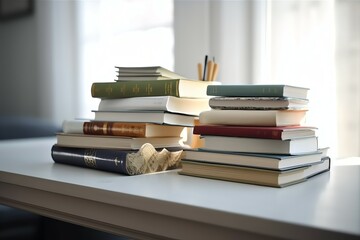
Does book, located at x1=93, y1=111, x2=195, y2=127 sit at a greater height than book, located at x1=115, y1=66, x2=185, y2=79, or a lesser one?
lesser

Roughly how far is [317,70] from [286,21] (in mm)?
201

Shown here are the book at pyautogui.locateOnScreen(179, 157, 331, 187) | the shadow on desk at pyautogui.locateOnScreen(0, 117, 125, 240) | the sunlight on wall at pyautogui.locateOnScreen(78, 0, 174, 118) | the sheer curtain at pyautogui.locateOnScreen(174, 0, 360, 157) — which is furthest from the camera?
the sunlight on wall at pyautogui.locateOnScreen(78, 0, 174, 118)

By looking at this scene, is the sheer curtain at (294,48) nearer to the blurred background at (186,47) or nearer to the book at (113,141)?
the blurred background at (186,47)

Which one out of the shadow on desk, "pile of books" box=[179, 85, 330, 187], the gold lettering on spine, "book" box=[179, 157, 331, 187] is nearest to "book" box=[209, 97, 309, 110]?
"pile of books" box=[179, 85, 330, 187]

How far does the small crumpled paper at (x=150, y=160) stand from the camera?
0.79 m

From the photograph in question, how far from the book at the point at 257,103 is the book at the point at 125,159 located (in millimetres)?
144

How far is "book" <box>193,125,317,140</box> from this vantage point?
26.9 inches

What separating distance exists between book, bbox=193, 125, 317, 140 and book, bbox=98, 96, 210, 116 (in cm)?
9

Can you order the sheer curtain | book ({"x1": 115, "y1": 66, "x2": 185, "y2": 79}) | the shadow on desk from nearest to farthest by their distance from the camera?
book ({"x1": 115, "y1": 66, "x2": 185, "y2": 79}), the sheer curtain, the shadow on desk

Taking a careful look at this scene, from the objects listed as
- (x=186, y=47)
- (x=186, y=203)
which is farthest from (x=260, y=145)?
(x=186, y=47)

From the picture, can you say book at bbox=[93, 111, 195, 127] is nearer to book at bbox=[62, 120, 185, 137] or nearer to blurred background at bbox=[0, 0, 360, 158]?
book at bbox=[62, 120, 185, 137]

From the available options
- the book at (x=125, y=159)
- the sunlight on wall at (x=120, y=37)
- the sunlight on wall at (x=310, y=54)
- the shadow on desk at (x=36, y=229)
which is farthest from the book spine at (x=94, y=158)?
the sunlight on wall at (x=120, y=37)

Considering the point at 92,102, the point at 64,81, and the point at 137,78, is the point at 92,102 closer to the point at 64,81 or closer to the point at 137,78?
the point at 64,81

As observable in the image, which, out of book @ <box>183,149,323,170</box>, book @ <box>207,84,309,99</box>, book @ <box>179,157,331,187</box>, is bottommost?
book @ <box>179,157,331,187</box>
